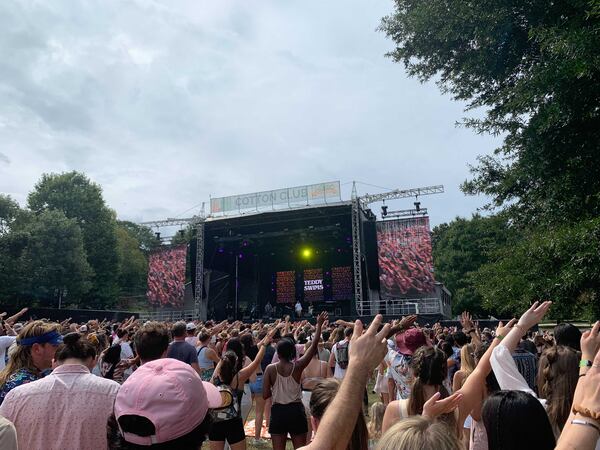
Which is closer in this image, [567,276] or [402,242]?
[567,276]

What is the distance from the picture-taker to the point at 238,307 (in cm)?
2959

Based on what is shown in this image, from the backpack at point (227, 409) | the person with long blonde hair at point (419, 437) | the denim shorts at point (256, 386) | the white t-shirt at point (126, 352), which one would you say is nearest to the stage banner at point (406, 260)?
the denim shorts at point (256, 386)

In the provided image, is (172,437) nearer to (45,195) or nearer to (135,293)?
(45,195)

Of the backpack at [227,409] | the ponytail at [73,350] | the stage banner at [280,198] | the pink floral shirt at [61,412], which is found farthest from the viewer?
the stage banner at [280,198]

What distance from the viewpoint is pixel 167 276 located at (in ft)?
91.5

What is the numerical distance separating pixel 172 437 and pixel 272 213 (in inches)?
897

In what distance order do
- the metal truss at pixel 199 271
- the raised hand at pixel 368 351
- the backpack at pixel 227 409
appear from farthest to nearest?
the metal truss at pixel 199 271 → the backpack at pixel 227 409 → the raised hand at pixel 368 351

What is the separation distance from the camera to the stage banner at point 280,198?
2353cm

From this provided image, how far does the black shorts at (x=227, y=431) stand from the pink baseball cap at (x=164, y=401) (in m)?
2.88

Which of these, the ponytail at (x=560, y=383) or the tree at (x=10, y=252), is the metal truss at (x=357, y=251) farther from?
the tree at (x=10, y=252)

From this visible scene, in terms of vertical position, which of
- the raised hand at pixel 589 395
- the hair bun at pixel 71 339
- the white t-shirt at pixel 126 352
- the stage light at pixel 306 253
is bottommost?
the white t-shirt at pixel 126 352

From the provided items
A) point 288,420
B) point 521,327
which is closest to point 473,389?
point 521,327

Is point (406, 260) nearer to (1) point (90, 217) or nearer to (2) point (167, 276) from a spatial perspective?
(2) point (167, 276)

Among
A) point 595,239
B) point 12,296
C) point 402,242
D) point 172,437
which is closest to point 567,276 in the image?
point 595,239
